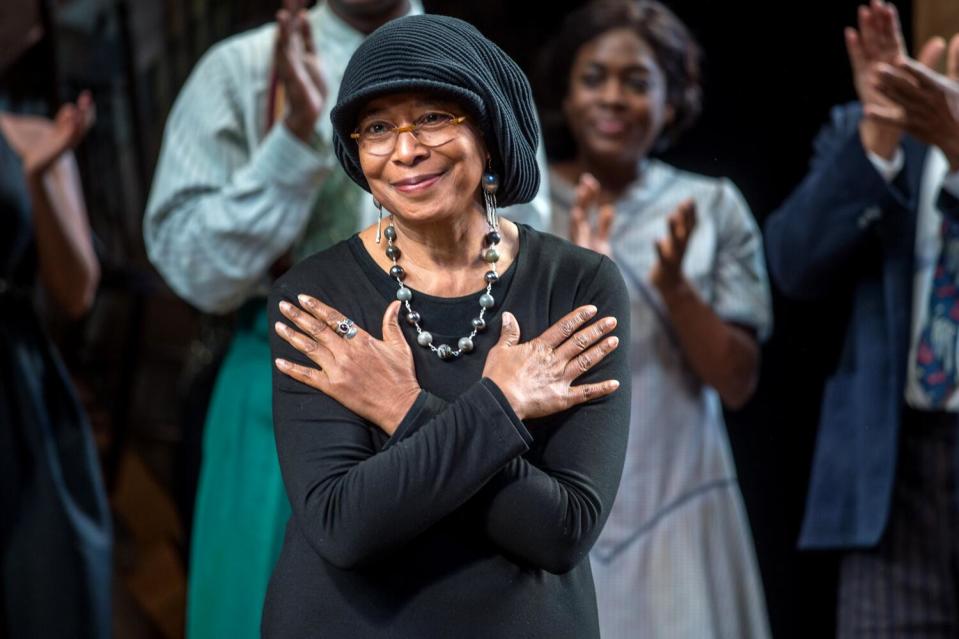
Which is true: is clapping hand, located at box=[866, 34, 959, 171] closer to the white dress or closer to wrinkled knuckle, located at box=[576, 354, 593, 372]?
the white dress

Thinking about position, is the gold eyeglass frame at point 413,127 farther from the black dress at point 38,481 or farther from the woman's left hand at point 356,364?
the black dress at point 38,481

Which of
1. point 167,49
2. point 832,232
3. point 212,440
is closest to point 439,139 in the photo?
point 212,440

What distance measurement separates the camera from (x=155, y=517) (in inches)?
144

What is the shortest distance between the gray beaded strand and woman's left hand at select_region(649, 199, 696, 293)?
0.93m

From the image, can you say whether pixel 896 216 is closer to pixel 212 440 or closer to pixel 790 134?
pixel 790 134

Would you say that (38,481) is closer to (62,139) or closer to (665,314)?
(62,139)

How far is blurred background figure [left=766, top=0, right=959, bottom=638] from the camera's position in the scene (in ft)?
8.17

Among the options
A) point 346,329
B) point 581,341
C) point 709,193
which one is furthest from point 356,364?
point 709,193

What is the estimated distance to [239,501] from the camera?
2365 mm

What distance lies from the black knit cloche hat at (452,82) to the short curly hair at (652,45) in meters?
1.31

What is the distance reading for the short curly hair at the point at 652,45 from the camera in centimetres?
292

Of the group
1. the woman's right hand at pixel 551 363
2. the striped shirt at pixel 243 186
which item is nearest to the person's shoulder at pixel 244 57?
the striped shirt at pixel 243 186

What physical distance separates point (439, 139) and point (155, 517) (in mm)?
2325

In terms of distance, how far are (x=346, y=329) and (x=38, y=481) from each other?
1320mm
